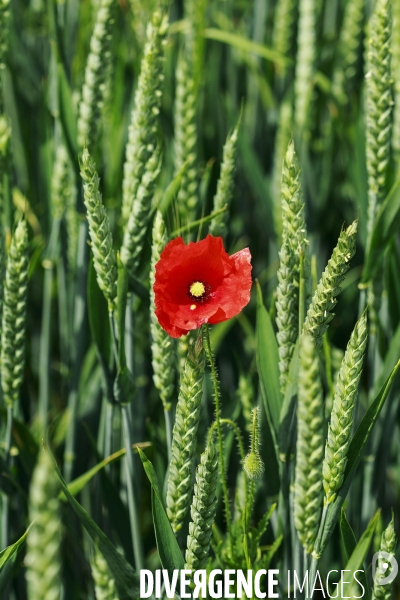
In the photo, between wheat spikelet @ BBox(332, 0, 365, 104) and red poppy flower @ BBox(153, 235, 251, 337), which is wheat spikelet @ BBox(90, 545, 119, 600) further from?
wheat spikelet @ BBox(332, 0, 365, 104)

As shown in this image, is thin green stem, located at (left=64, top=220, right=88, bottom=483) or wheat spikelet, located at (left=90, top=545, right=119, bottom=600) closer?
wheat spikelet, located at (left=90, top=545, right=119, bottom=600)

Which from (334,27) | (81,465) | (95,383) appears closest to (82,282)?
(95,383)

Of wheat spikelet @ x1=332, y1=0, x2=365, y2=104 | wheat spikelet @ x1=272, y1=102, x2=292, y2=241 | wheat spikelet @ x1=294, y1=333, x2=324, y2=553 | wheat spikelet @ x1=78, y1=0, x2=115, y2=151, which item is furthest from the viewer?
wheat spikelet @ x1=332, y1=0, x2=365, y2=104

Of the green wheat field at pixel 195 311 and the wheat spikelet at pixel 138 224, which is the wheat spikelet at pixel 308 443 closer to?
the green wheat field at pixel 195 311

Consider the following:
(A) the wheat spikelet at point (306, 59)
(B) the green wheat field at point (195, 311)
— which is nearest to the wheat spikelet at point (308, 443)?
(B) the green wheat field at point (195, 311)

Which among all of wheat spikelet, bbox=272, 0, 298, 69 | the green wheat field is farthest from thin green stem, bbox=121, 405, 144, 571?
wheat spikelet, bbox=272, 0, 298, 69

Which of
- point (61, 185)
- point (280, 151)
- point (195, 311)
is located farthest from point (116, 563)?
point (280, 151)

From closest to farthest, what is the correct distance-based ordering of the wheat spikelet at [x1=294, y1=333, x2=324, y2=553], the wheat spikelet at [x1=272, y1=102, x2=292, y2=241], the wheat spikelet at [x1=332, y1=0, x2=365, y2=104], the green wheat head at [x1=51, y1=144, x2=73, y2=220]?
1. the wheat spikelet at [x1=294, y1=333, x2=324, y2=553]
2. the green wheat head at [x1=51, y1=144, x2=73, y2=220]
3. the wheat spikelet at [x1=272, y1=102, x2=292, y2=241]
4. the wheat spikelet at [x1=332, y1=0, x2=365, y2=104]
